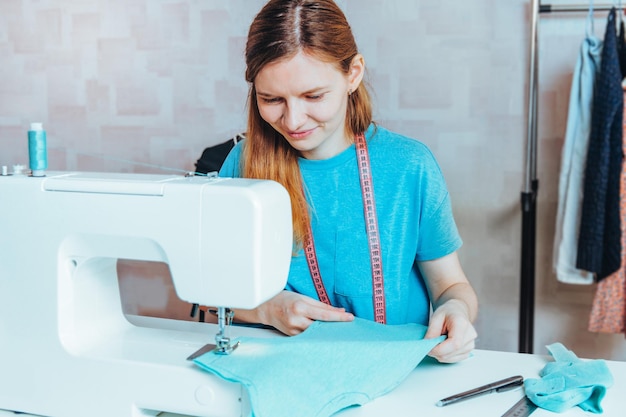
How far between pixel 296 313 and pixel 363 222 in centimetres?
30

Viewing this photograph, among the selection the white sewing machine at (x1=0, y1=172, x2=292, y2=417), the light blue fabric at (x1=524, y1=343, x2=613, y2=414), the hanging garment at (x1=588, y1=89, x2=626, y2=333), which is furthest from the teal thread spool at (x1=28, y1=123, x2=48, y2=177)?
the hanging garment at (x1=588, y1=89, x2=626, y2=333)

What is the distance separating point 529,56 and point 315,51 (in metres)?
1.37

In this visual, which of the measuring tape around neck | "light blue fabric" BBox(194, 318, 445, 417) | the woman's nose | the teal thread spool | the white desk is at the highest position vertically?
the woman's nose

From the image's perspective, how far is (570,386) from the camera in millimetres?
1180

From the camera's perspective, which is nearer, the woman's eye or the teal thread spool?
the teal thread spool

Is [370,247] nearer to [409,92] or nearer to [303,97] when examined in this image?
[303,97]

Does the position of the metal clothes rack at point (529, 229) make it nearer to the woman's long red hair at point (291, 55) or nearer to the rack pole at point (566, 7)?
the rack pole at point (566, 7)

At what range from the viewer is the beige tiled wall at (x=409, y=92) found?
2.66m

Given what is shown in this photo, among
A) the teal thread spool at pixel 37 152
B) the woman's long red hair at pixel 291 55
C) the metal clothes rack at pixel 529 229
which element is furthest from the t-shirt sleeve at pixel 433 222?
the metal clothes rack at pixel 529 229

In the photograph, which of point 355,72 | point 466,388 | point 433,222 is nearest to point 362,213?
point 433,222

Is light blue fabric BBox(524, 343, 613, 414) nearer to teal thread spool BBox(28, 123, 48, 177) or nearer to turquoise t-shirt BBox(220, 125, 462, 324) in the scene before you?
turquoise t-shirt BBox(220, 125, 462, 324)

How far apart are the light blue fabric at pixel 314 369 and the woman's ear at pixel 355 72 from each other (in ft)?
1.82

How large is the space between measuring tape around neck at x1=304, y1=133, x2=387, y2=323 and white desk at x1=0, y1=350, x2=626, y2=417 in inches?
12.7

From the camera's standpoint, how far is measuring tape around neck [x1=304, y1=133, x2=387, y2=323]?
163cm
